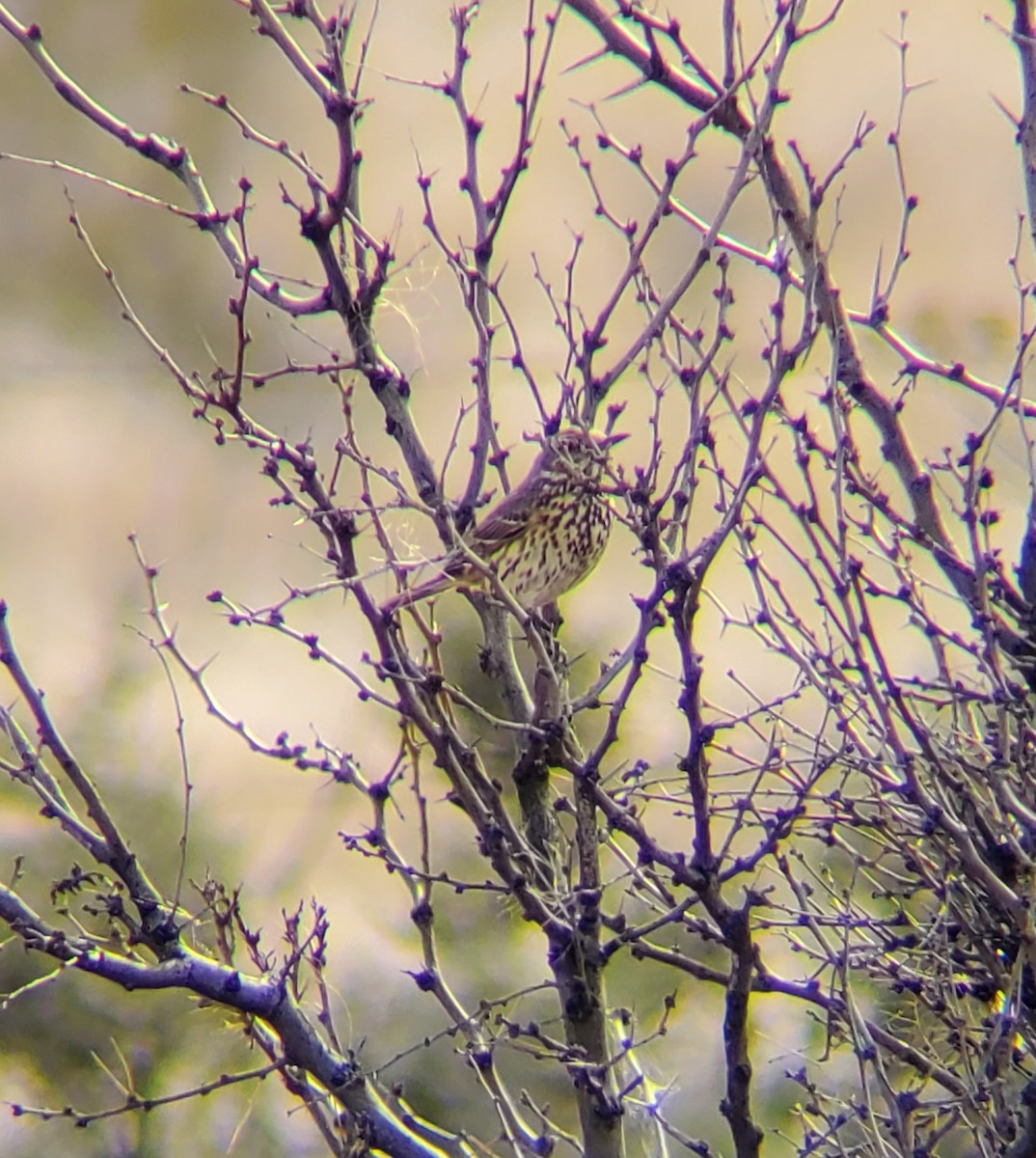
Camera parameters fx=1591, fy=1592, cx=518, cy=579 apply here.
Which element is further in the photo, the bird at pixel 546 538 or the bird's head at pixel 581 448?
the bird at pixel 546 538

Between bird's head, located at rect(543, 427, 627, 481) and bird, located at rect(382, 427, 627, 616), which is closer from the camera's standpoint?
bird's head, located at rect(543, 427, 627, 481)

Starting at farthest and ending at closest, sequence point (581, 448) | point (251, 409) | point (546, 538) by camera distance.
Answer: point (251, 409) < point (546, 538) < point (581, 448)

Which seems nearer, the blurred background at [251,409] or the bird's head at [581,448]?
the bird's head at [581,448]

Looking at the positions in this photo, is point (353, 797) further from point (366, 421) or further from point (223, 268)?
point (223, 268)

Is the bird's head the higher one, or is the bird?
the bird

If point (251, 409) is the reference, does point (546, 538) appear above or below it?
below

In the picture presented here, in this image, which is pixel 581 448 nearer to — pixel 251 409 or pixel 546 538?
pixel 546 538

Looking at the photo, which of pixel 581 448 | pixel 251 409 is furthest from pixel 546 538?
pixel 251 409

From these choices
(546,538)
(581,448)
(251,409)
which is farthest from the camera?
(251,409)

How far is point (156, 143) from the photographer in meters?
3.40

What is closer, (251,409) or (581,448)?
(581,448)

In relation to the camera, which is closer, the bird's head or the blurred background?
the bird's head

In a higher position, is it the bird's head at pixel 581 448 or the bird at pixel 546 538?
the bird at pixel 546 538

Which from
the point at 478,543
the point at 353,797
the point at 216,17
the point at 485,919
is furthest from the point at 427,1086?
the point at 216,17
